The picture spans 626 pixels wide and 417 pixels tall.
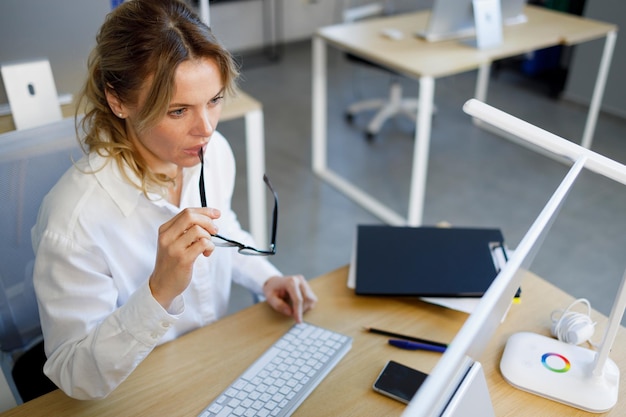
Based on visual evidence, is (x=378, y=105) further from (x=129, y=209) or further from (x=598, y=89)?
(x=129, y=209)

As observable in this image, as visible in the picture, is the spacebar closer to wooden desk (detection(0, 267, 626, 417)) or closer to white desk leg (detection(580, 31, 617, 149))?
wooden desk (detection(0, 267, 626, 417))

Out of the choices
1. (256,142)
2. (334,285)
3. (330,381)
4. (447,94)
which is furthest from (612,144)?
(330,381)

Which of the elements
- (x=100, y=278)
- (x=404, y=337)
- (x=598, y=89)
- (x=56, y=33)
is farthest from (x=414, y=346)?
(x=598, y=89)

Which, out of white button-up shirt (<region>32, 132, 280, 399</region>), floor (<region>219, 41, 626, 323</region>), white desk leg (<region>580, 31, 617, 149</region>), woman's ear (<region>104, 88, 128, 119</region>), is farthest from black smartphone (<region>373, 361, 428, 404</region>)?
white desk leg (<region>580, 31, 617, 149</region>)

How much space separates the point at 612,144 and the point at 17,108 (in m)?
3.11

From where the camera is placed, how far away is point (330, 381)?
0.98m

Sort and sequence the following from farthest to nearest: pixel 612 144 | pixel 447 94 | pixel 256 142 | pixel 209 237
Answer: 1. pixel 447 94
2. pixel 612 144
3. pixel 256 142
4. pixel 209 237

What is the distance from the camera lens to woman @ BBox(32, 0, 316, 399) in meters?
0.90

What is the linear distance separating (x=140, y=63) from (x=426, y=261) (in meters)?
0.65

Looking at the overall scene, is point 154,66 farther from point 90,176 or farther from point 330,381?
point 330,381

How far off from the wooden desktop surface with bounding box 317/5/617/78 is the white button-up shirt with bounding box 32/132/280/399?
1588 mm

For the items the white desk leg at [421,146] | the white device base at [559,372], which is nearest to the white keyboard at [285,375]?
the white device base at [559,372]

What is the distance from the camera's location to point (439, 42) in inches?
108

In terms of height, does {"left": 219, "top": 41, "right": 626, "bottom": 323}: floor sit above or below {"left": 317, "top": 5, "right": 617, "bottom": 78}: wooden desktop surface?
below
